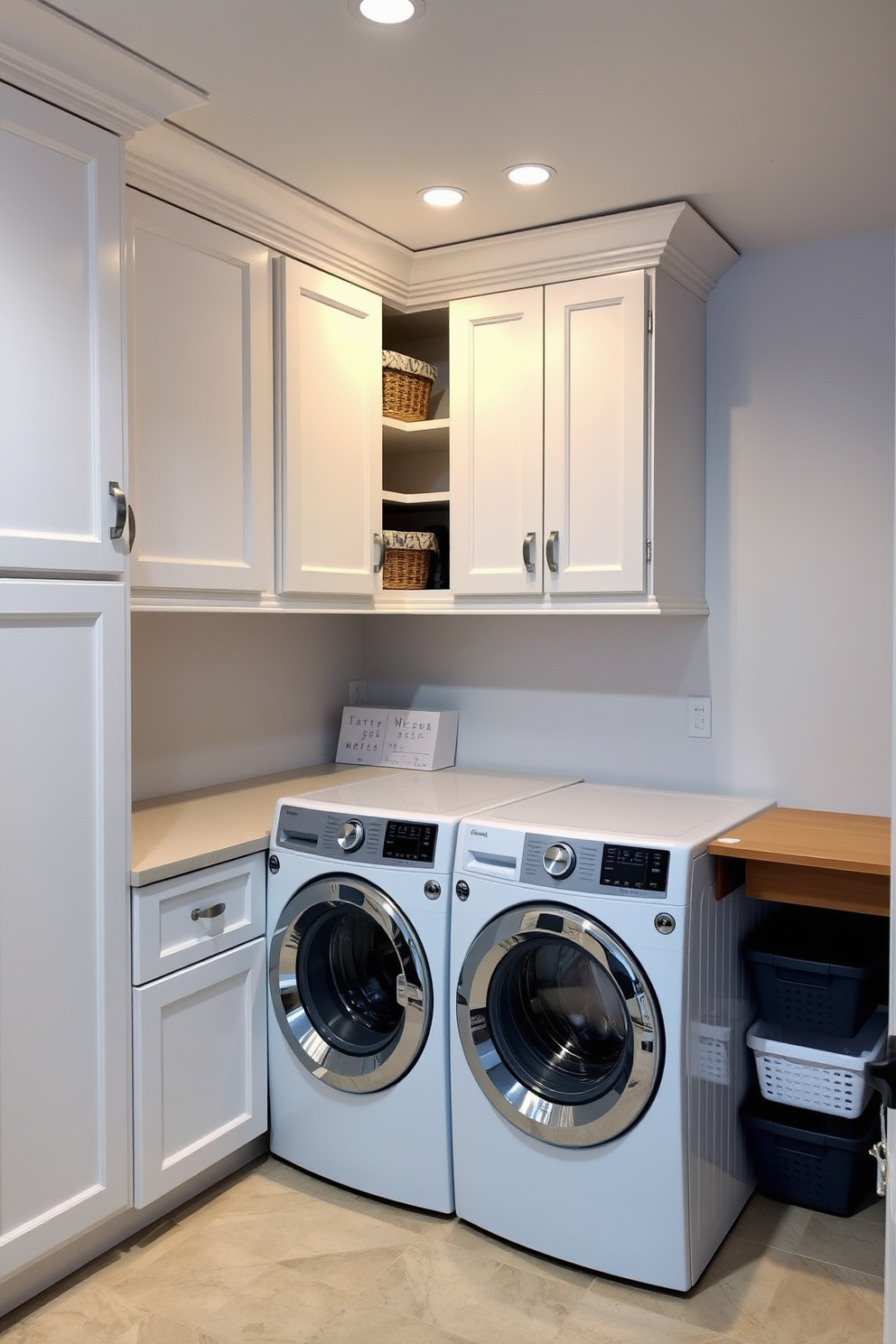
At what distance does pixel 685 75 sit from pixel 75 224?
1.15 m

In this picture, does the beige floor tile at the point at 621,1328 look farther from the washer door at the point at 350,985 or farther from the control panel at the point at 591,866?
the control panel at the point at 591,866

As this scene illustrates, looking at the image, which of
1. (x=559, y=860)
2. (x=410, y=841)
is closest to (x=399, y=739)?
(x=410, y=841)

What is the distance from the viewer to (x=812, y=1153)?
2436 millimetres

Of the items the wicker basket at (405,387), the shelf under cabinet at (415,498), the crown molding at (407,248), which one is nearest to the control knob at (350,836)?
the shelf under cabinet at (415,498)

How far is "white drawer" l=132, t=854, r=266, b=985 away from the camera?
2207 mm

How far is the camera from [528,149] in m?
2.24

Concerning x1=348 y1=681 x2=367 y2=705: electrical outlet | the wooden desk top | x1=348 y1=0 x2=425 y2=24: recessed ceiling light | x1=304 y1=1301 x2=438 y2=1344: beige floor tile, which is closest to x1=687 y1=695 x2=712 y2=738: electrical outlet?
the wooden desk top

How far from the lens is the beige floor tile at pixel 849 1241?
2260mm

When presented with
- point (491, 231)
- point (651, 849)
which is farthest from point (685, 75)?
point (651, 849)

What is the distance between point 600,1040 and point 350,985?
65 centimetres

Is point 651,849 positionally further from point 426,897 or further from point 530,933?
point 426,897

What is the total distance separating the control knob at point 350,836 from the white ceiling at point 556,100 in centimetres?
148

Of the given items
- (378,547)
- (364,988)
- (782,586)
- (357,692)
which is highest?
(378,547)

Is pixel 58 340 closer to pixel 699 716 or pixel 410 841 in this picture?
pixel 410 841
